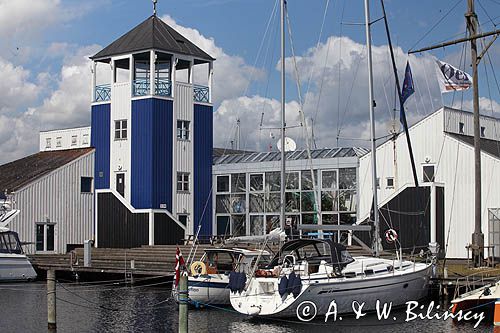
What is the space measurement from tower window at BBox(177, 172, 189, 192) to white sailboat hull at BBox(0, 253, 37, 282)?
1190cm

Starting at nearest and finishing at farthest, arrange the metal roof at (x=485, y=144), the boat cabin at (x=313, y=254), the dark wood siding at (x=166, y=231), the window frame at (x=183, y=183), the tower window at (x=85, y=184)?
the boat cabin at (x=313, y=254) → the metal roof at (x=485, y=144) → the dark wood siding at (x=166, y=231) → the window frame at (x=183, y=183) → the tower window at (x=85, y=184)

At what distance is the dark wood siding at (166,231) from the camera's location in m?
50.2

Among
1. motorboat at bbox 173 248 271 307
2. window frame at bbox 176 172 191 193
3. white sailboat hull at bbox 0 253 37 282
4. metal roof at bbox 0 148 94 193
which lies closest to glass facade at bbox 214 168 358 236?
window frame at bbox 176 172 191 193

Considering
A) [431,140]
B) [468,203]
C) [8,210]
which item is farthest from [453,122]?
[8,210]

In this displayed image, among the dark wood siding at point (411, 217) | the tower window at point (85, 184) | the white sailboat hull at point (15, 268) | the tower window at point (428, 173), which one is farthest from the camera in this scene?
the tower window at point (85, 184)

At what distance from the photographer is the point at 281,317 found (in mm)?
28547

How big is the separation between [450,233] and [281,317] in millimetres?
17669

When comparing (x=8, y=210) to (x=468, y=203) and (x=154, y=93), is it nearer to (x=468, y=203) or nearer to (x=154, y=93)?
(x=154, y=93)

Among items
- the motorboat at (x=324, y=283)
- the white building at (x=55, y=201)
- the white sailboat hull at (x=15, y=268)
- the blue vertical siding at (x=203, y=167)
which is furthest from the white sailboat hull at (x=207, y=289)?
the blue vertical siding at (x=203, y=167)

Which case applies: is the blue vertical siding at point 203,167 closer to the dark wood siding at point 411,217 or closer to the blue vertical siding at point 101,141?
the blue vertical siding at point 101,141

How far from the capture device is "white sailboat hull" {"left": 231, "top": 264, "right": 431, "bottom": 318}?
28250mm

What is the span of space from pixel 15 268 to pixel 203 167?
14958 millimetres

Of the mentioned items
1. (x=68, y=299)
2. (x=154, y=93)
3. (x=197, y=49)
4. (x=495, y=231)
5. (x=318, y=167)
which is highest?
(x=197, y=49)

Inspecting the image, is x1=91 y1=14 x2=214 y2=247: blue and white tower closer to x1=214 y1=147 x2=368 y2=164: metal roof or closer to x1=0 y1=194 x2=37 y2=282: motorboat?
x1=214 y1=147 x2=368 y2=164: metal roof
